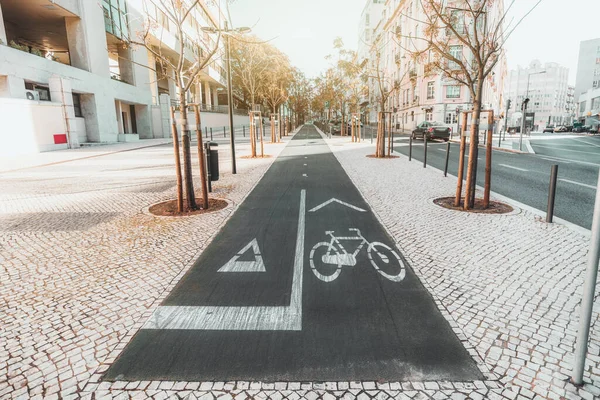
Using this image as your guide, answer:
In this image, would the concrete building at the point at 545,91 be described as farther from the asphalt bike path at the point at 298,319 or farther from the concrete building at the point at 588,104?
the asphalt bike path at the point at 298,319

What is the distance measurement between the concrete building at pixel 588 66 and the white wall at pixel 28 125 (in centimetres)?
11653

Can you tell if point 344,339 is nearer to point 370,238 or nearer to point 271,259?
point 271,259

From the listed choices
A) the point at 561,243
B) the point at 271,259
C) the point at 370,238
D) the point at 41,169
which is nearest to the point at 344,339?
the point at 271,259

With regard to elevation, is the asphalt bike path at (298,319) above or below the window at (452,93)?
below

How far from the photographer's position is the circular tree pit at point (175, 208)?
23.6 feet

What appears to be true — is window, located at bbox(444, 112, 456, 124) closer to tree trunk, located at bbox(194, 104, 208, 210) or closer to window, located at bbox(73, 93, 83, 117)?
window, located at bbox(73, 93, 83, 117)

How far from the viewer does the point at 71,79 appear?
2381 cm

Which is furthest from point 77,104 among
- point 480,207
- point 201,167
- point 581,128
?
point 581,128

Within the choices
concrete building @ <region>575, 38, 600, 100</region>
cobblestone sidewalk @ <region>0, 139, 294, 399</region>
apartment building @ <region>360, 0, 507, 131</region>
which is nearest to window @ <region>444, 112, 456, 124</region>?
apartment building @ <region>360, 0, 507, 131</region>

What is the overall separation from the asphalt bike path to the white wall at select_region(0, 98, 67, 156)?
19918 millimetres

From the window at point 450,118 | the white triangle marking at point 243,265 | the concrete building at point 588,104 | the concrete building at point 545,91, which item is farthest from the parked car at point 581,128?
the concrete building at point 545,91

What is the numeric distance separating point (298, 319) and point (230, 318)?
643 millimetres

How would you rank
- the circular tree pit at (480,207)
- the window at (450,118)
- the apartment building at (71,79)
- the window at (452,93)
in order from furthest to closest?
the window at (450,118) < the window at (452,93) < the apartment building at (71,79) < the circular tree pit at (480,207)

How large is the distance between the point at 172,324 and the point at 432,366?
2.24 meters
